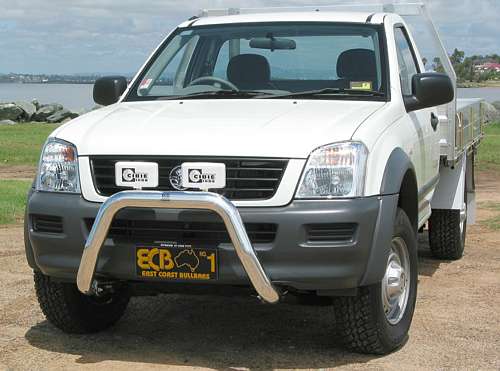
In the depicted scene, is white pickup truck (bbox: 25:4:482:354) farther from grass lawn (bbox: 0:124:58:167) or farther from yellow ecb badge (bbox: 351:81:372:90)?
grass lawn (bbox: 0:124:58:167)

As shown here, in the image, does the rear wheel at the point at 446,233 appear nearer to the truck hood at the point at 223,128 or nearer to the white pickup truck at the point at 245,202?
the white pickup truck at the point at 245,202

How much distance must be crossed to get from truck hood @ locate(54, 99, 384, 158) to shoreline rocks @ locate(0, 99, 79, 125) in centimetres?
3270

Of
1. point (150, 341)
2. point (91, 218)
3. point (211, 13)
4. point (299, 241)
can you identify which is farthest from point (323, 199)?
point (211, 13)

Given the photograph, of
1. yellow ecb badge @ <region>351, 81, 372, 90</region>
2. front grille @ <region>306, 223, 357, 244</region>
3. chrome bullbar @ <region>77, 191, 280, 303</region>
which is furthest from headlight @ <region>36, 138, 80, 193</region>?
yellow ecb badge @ <region>351, 81, 372, 90</region>

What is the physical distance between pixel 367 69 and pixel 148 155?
183 cm

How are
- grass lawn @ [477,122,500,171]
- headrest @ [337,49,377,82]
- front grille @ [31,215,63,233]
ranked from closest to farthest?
front grille @ [31,215,63,233] < headrest @ [337,49,377,82] < grass lawn @ [477,122,500,171]

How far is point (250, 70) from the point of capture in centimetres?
609

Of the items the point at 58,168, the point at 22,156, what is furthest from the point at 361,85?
the point at 22,156

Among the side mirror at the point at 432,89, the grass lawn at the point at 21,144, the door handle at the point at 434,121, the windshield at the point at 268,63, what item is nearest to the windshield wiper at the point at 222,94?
the windshield at the point at 268,63

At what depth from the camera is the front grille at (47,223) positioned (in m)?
4.85

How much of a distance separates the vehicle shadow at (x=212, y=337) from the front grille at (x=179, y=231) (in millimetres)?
718

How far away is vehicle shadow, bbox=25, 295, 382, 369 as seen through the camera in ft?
16.5

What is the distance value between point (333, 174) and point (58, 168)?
1.45 metres

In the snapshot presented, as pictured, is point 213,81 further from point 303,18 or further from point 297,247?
point 297,247
